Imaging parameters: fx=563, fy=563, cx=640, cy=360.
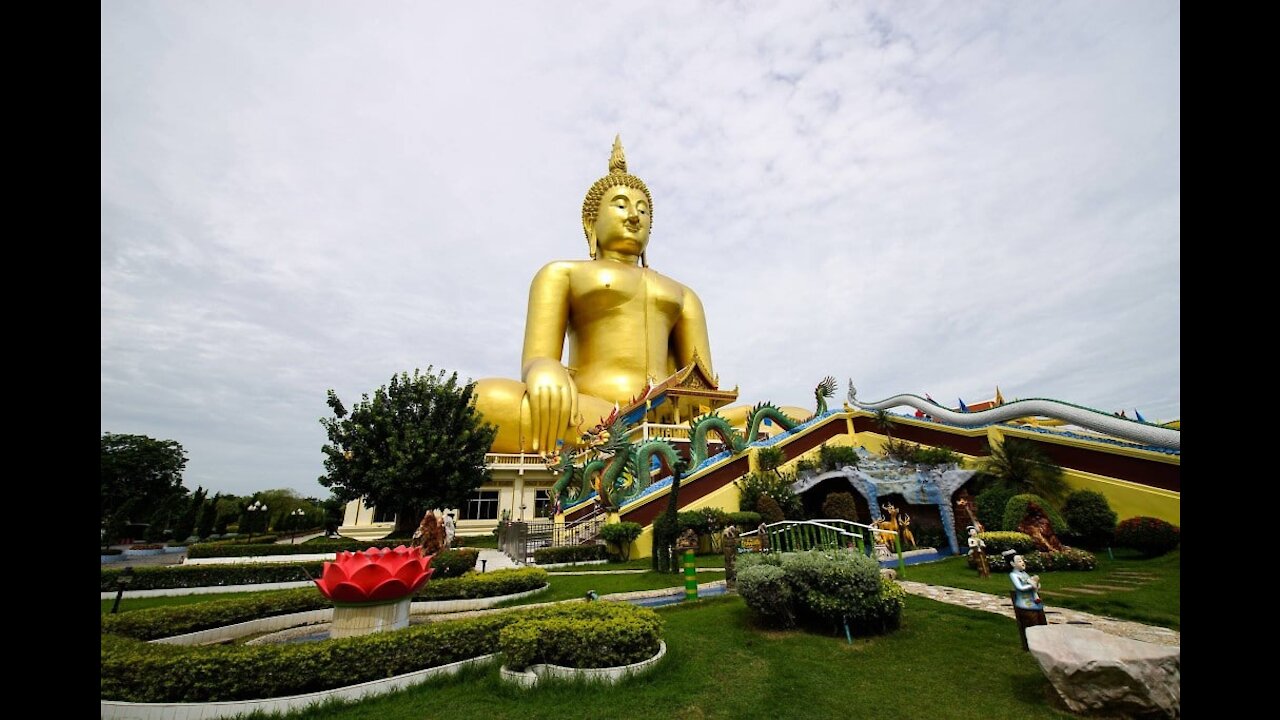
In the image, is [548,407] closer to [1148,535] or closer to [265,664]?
[1148,535]

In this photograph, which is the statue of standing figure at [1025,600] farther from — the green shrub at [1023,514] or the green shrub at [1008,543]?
the green shrub at [1023,514]

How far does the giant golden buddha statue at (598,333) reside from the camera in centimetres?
2562

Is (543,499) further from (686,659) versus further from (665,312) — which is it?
(686,659)

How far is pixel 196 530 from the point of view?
28.1 m

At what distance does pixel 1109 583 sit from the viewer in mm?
8953

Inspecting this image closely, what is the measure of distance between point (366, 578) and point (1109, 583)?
36.2ft

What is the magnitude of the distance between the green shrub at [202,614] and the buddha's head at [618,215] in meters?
24.3

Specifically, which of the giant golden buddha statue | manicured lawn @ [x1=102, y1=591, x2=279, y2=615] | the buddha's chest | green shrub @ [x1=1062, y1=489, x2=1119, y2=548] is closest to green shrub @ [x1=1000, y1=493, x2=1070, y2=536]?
green shrub @ [x1=1062, y1=489, x2=1119, y2=548]

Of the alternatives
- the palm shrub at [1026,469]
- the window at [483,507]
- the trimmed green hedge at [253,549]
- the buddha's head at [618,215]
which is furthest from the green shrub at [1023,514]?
the buddha's head at [618,215]

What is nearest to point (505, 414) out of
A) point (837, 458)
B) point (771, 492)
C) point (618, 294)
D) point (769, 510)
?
point (618, 294)

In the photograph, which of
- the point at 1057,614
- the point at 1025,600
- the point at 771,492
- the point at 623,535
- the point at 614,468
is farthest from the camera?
the point at 614,468
